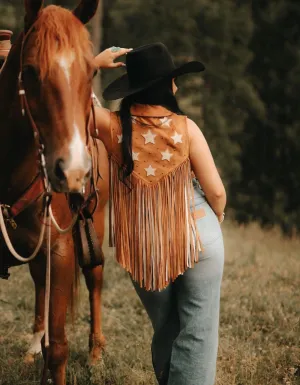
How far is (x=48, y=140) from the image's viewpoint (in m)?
2.60

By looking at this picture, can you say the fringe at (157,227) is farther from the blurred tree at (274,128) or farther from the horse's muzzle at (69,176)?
the blurred tree at (274,128)

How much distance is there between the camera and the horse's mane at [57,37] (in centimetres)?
259

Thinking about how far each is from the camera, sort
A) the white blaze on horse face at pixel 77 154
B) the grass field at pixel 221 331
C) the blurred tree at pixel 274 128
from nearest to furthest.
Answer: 1. the white blaze on horse face at pixel 77 154
2. the grass field at pixel 221 331
3. the blurred tree at pixel 274 128

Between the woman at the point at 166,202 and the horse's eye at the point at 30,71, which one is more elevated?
the horse's eye at the point at 30,71

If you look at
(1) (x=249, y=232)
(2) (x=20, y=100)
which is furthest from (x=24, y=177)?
(1) (x=249, y=232)

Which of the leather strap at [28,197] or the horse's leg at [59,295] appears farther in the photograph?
the horse's leg at [59,295]

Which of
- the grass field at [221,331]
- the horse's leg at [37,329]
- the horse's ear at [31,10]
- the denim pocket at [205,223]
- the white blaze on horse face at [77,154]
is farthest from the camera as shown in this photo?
the horse's leg at [37,329]

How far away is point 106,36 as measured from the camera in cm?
2178

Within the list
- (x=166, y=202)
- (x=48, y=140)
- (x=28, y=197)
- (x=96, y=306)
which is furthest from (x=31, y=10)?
(x=96, y=306)

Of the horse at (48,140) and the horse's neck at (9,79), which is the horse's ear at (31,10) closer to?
the horse at (48,140)

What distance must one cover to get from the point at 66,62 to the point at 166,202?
92 cm

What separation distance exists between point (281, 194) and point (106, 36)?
27.8 ft

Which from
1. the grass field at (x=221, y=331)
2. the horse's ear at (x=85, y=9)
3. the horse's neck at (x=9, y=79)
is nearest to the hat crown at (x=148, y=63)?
the horse's ear at (x=85, y=9)

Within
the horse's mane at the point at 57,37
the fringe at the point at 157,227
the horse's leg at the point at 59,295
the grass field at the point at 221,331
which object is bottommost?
the grass field at the point at 221,331
